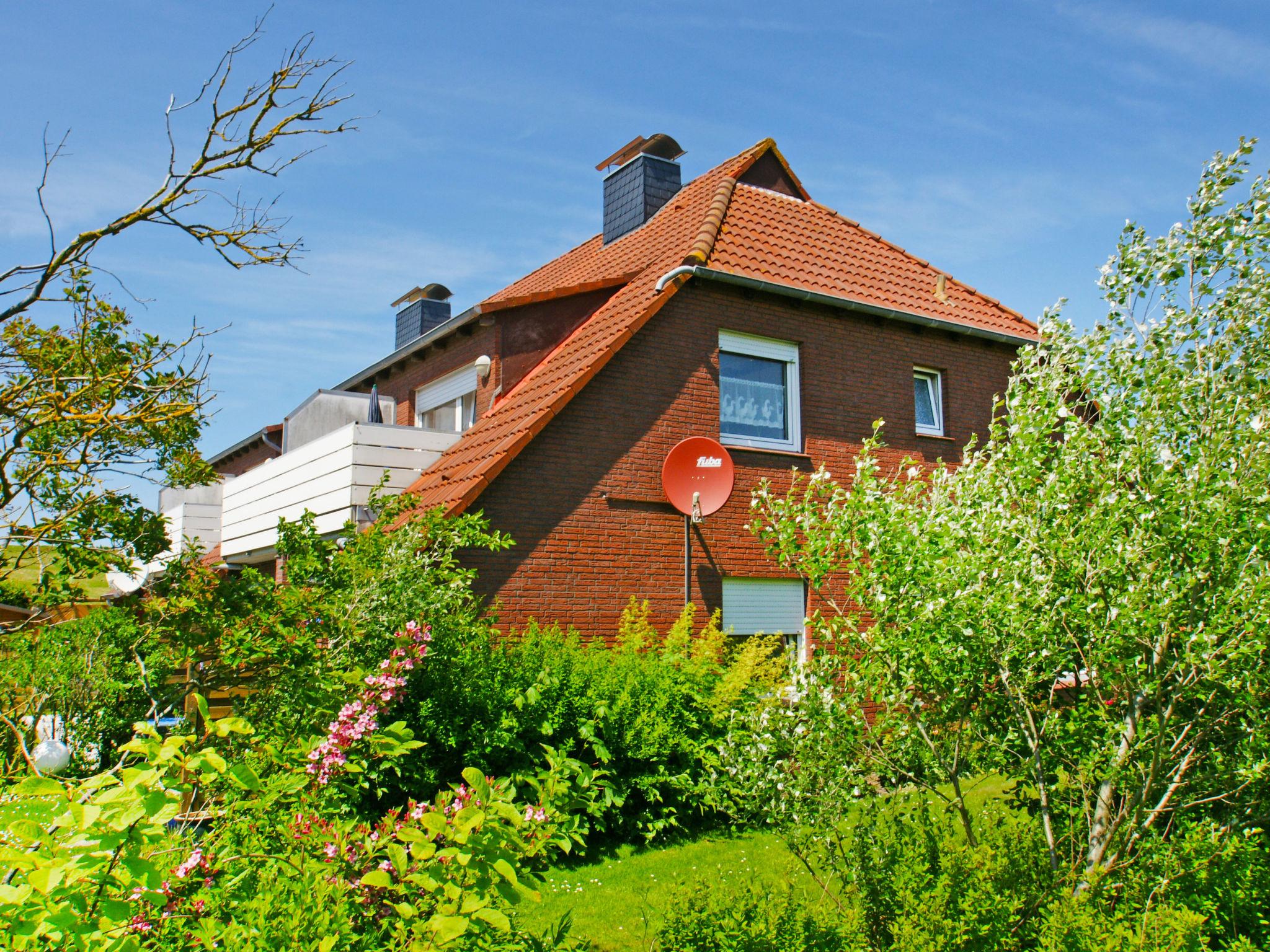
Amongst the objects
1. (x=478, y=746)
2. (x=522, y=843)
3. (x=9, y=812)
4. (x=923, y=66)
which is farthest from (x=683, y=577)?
(x=9, y=812)

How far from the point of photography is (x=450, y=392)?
1414 cm

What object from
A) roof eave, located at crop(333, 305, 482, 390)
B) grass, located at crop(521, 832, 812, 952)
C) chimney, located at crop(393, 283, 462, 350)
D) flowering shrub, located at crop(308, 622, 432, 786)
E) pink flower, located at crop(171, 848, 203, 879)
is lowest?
grass, located at crop(521, 832, 812, 952)

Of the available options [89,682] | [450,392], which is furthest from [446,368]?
[89,682]

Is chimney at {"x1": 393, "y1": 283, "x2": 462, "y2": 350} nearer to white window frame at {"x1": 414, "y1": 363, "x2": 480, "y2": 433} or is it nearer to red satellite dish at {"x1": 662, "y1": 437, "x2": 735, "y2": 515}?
white window frame at {"x1": 414, "y1": 363, "x2": 480, "y2": 433}

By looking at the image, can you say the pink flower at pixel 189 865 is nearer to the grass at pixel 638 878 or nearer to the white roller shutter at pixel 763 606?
the grass at pixel 638 878

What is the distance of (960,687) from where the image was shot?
427 cm

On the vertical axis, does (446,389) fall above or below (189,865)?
above

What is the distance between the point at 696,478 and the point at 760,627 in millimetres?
2178

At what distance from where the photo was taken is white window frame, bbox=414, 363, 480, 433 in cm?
1346

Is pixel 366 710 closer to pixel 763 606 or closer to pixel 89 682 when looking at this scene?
pixel 89 682

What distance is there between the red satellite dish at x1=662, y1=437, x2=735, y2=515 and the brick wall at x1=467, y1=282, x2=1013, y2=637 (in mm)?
324

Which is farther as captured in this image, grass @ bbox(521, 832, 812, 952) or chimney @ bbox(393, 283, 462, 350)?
chimney @ bbox(393, 283, 462, 350)

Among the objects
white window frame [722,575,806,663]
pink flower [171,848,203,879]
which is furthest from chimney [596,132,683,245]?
pink flower [171,848,203,879]

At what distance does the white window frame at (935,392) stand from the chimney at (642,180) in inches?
210
